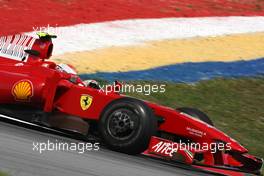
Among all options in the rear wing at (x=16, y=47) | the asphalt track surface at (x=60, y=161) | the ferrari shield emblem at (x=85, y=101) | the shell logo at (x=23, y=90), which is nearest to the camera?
the asphalt track surface at (x=60, y=161)

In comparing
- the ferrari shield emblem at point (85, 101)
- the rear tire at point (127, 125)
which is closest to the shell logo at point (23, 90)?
the ferrari shield emblem at point (85, 101)

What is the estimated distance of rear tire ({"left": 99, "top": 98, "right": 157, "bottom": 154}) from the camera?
6664 millimetres

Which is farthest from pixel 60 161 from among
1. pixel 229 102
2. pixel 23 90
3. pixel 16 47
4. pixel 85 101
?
pixel 229 102

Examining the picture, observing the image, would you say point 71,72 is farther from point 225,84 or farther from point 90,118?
point 225,84

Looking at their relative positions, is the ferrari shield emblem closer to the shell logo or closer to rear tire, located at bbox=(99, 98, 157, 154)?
rear tire, located at bbox=(99, 98, 157, 154)

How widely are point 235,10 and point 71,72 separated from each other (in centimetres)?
863

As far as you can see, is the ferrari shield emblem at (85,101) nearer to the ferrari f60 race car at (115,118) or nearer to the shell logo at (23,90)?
the ferrari f60 race car at (115,118)

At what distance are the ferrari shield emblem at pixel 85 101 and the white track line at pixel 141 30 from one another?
4.04 metres

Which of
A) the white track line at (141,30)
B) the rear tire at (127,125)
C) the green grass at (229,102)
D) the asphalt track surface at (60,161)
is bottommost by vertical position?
the asphalt track surface at (60,161)

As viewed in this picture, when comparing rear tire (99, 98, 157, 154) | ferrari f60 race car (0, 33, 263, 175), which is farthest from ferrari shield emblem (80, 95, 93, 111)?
rear tire (99, 98, 157, 154)

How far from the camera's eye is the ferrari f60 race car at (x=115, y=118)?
6.77 m

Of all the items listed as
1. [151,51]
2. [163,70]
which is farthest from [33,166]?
[151,51]

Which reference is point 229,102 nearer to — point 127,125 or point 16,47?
point 16,47

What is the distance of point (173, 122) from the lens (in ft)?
23.3
